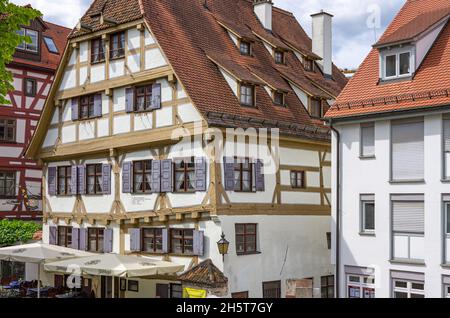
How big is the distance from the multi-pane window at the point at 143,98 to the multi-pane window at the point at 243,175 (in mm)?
3758

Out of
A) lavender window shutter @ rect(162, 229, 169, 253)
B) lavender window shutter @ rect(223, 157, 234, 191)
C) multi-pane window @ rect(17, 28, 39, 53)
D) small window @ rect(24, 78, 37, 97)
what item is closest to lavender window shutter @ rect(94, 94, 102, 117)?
lavender window shutter @ rect(162, 229, 169, 253)

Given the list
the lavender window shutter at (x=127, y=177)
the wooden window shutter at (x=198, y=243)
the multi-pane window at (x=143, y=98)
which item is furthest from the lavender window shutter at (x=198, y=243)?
the multi-pane window at (x=143, y=98)

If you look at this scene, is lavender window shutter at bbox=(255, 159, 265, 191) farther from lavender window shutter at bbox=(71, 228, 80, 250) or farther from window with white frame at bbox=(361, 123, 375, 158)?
lavender window shutter at bbox=(71, 228, 80, 250)

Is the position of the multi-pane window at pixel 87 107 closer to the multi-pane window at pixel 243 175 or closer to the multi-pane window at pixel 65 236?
the multi-pane window at pixel 65 236

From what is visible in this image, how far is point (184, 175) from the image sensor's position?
866 inches

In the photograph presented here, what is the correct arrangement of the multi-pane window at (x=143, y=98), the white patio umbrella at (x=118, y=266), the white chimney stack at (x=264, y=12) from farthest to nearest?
1. the white chimney stack at (x=264, y=12)
2. the multi-pane window at (x=143, y=98)
3. the white patio umbrella at (x=118, y=266)

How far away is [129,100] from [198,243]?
5.90m

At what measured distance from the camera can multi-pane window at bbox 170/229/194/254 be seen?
21.8 meters

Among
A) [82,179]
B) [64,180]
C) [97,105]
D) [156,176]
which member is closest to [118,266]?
[156,176]

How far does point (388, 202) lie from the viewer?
18844mm

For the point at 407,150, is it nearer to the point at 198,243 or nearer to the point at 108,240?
the point at 198,243

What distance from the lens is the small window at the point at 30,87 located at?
34.9 meters
